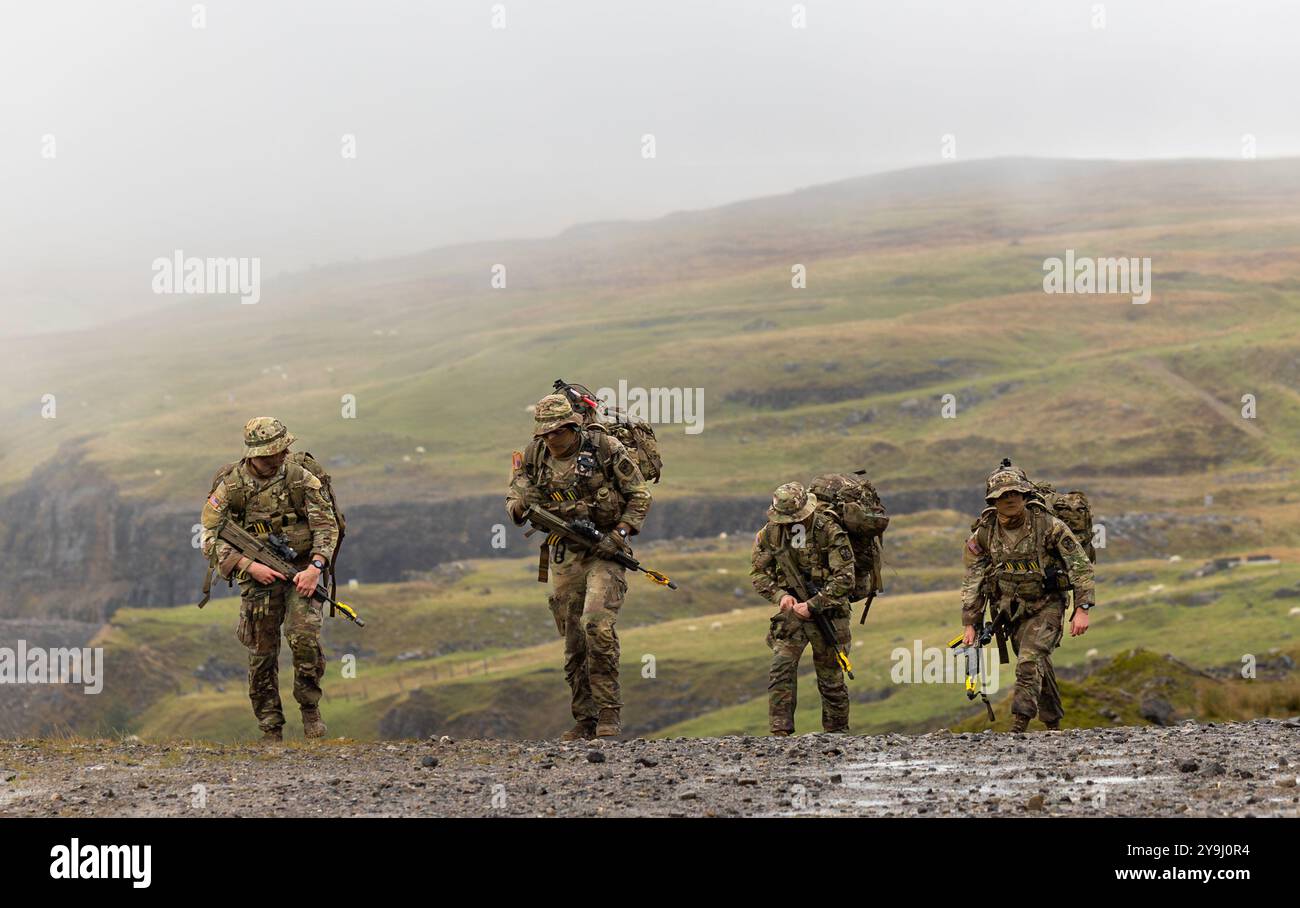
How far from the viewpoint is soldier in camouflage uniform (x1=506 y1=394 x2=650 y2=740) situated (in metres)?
18.1

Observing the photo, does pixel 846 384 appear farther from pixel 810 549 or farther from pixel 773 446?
pixel 810 549

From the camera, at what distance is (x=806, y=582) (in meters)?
19.2

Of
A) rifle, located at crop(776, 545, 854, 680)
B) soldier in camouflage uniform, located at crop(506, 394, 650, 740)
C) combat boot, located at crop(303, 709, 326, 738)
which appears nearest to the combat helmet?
rifle, located at crop(776, 545, 854, 680)

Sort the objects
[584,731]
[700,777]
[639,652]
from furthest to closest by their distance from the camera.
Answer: [639,652]
[584,731]
[700,777]

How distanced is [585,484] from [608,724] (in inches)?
98.8

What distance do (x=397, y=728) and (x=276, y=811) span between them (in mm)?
46825

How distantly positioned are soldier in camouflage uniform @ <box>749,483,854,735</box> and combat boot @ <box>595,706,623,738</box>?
5.94 feet

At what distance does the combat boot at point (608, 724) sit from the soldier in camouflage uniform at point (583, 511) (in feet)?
0.03

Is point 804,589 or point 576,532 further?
point 804,589

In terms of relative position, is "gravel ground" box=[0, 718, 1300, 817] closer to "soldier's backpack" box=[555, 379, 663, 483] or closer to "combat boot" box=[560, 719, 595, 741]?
"combat boot" box=[560, 719, 595, 741]

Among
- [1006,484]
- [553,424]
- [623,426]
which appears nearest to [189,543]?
[623,426]

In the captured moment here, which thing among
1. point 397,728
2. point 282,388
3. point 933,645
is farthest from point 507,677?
point 282,388

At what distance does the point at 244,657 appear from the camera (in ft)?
253

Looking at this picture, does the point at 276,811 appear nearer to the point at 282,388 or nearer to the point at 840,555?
the point at 840,555
